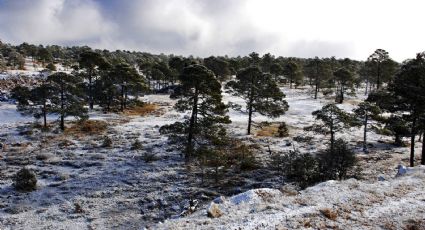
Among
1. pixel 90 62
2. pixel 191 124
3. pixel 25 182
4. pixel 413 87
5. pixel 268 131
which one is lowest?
pixel 25 182

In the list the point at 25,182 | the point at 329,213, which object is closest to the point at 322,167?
the point at 329,213

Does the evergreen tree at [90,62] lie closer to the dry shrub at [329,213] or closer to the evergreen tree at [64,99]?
the evergreen tree at [64,99]

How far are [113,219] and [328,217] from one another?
1395 cm

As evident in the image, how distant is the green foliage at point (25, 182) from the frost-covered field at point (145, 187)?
1.85 feet

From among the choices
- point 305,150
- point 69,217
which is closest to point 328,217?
point 69,217

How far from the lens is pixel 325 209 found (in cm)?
1666

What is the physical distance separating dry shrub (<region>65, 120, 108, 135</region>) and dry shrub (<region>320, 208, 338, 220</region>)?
35.8 m

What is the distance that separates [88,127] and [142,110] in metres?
17.4

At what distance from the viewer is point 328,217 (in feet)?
52.9

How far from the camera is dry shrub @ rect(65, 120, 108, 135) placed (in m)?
47.4

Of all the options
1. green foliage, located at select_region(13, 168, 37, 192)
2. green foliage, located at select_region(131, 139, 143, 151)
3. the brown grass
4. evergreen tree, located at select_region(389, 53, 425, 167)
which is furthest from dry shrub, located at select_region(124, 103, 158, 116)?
evergreen tree, located at select_region(389, 53, 425, 167)

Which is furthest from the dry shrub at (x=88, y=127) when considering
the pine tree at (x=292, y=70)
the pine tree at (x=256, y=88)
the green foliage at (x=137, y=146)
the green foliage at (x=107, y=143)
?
the pine tree at (x=292, y=70)

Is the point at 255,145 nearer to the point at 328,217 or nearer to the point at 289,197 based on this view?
the point at 289,197

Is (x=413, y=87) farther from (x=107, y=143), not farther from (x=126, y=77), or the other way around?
(x=126, y=77)
